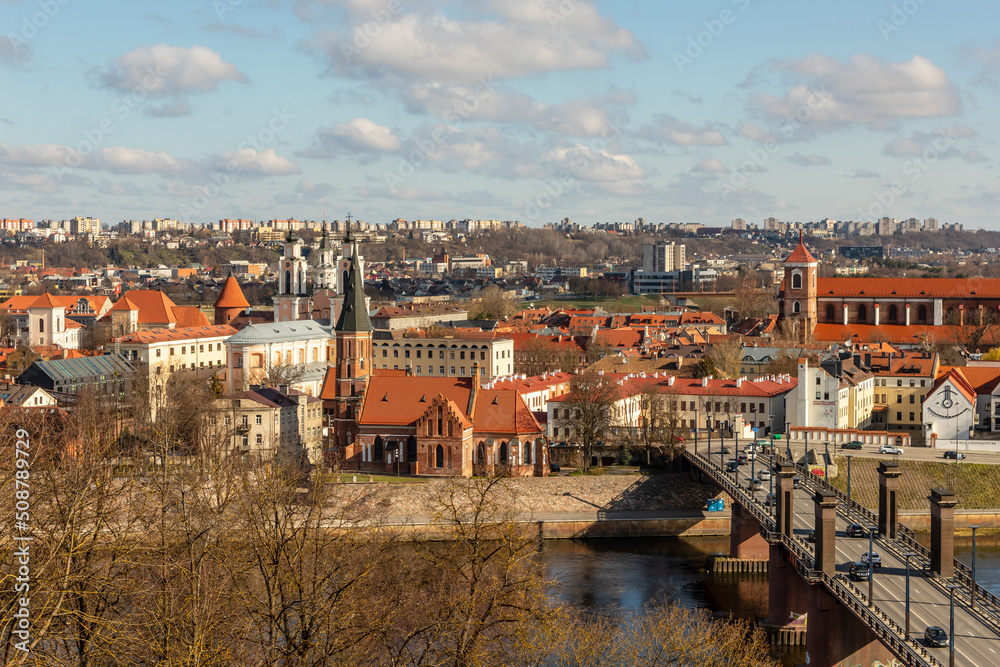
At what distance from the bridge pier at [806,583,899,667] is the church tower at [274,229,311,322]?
60.2 m

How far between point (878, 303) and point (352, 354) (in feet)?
159

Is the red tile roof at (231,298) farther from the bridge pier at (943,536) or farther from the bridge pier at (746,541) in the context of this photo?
the bridge pier at (943,536)

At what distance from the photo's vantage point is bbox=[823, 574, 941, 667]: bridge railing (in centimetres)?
1980

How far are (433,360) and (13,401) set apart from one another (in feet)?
89.7

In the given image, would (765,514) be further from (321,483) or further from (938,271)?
(938,271)

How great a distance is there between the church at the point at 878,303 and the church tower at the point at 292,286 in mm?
30346

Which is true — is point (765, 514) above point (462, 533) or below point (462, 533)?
below

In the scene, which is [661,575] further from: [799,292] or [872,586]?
[799,292]

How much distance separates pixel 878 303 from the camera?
86.1 m

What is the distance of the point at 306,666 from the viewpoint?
15.9 metres

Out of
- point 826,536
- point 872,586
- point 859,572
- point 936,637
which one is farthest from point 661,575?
point 936,637

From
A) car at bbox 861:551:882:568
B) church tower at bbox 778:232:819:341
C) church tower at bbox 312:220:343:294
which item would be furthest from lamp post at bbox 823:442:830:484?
church tower at bbox 312:220:343:294

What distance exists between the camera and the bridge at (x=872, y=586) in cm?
2102

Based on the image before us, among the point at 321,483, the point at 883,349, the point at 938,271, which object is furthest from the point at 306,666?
the point at 938,271
